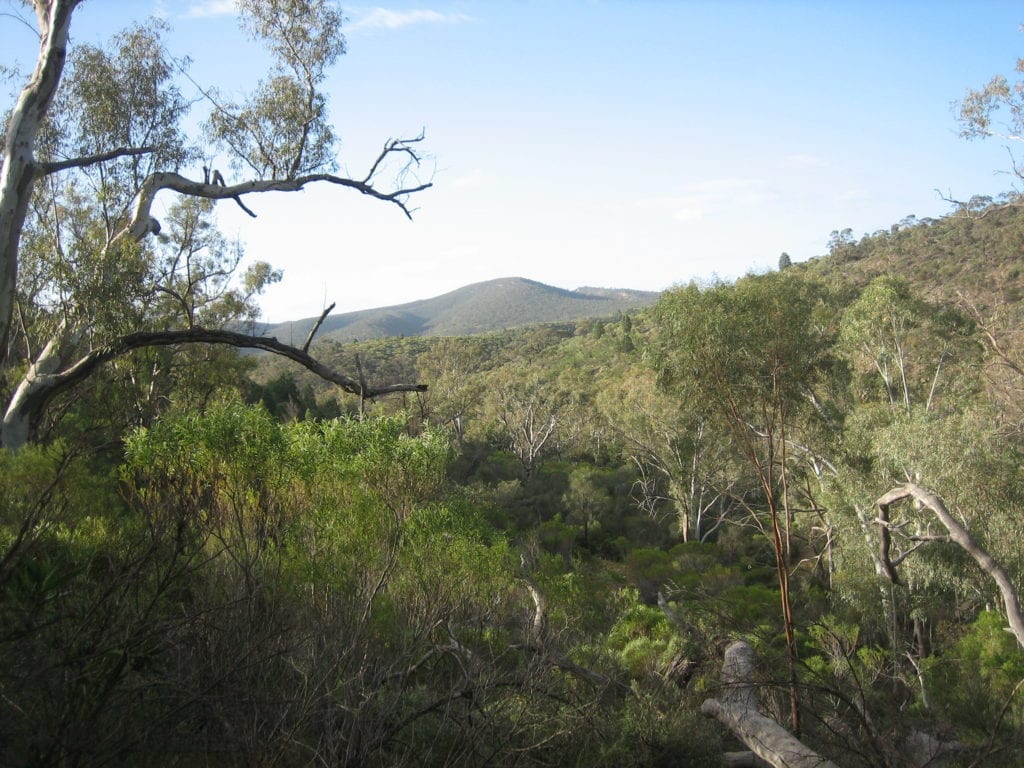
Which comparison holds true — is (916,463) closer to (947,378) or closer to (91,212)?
(947,378)

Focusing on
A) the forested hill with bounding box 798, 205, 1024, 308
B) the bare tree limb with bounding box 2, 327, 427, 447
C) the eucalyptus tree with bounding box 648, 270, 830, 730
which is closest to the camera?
the bare tree limb with bounding box 2, 327, 427, 447

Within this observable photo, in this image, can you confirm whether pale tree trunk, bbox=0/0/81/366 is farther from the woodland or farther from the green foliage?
the green foliage

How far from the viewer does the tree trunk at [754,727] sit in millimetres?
3846

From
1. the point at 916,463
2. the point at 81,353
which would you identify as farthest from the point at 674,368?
the point at 81,353

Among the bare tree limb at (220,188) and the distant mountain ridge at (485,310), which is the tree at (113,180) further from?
the distant mountain ridge at (485,310)

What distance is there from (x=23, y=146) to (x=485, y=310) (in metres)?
107

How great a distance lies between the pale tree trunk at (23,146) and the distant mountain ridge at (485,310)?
270 ft

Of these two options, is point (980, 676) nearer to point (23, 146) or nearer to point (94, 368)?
point (94, 368)

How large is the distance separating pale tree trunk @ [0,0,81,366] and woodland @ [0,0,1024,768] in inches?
1.2

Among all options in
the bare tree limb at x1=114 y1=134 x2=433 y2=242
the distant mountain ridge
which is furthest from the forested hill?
the distant mountain ridge


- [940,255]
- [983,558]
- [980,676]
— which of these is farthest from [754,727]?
[940,255]

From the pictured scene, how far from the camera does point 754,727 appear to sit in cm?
420

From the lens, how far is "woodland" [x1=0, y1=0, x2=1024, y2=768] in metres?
2.92

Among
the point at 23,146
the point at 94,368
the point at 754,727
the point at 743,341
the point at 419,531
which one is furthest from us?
the point at 743,341
